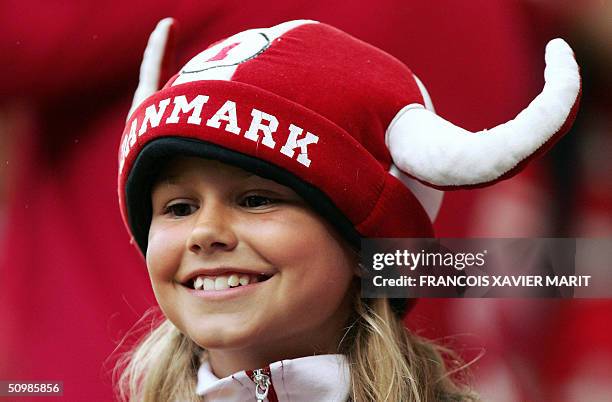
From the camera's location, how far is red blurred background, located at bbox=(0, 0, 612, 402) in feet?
3.23

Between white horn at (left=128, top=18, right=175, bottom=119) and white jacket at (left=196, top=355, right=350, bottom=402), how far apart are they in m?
0.34

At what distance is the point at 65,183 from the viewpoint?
43.9 inches

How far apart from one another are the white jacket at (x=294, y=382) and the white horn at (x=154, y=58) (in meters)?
0.34

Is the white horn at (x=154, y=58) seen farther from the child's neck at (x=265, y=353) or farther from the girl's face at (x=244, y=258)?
the child's neck at (x=265, y=353)

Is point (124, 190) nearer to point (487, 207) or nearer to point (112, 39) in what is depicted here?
point (112, 39)

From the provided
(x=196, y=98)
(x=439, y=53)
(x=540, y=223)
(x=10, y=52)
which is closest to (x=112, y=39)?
(x=10, y=52)

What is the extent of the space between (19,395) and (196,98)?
0.43 m

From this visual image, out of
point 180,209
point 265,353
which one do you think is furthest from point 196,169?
point 265,353

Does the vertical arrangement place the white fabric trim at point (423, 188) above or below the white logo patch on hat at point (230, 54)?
below

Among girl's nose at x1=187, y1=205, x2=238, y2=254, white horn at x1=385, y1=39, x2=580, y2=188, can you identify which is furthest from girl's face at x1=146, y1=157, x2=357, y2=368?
white horn at x1=385, y1=39, x2=580, y2=188

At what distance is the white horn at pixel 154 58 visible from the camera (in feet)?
3.50

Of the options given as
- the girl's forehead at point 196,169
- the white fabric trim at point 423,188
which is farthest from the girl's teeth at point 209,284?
the white fabric trim at point 423,188

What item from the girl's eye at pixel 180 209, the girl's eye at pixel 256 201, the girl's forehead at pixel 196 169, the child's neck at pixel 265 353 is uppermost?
the girl's forehead at pixel 196 169

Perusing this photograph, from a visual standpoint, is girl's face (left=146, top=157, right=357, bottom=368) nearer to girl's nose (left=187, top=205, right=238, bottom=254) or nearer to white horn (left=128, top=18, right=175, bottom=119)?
girl's nose (left=187, top=205, right=238, bottom=254)
